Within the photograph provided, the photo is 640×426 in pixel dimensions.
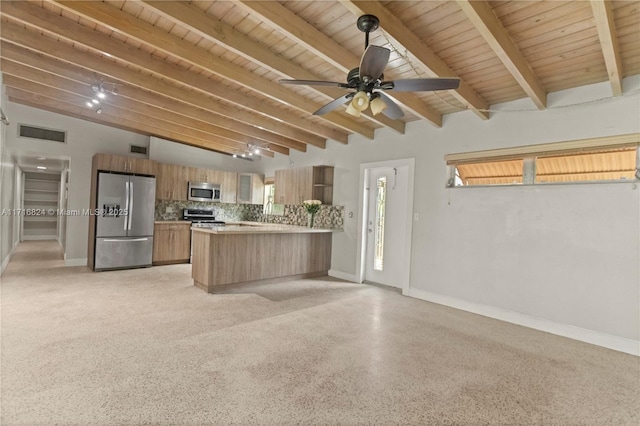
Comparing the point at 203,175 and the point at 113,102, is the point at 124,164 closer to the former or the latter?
the point at 113,102

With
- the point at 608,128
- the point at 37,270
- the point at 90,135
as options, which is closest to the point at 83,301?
the point at 37,270

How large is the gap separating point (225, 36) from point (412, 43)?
1704mm

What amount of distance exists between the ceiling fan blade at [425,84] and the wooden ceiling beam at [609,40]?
0.97 m

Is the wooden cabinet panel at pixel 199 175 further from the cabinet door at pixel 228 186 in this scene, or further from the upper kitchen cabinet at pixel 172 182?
the cabinet door at pixel 228 186

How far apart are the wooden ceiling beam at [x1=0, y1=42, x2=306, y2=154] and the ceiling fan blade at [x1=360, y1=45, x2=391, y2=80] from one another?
149 inches

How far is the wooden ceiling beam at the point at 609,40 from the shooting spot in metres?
2.15

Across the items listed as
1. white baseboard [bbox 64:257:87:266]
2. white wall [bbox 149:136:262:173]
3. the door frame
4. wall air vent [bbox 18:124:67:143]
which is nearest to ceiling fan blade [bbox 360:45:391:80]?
the door frame

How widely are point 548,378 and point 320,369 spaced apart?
1.82m

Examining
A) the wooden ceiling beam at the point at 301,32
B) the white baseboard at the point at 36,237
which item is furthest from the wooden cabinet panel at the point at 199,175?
the white baseboard at the point at 36,237

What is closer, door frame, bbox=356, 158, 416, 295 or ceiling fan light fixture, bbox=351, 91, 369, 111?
ceiling fan light fixture, bbox=351, 91, 369, 111

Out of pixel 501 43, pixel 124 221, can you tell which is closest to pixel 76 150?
pixel 124 221

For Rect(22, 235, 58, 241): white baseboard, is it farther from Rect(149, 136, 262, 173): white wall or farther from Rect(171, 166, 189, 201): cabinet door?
Rect(171, 166, 189, 201): cabinet door

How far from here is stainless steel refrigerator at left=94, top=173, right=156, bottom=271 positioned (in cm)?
564

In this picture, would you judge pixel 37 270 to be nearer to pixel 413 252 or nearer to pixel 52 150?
pixel 52 150
